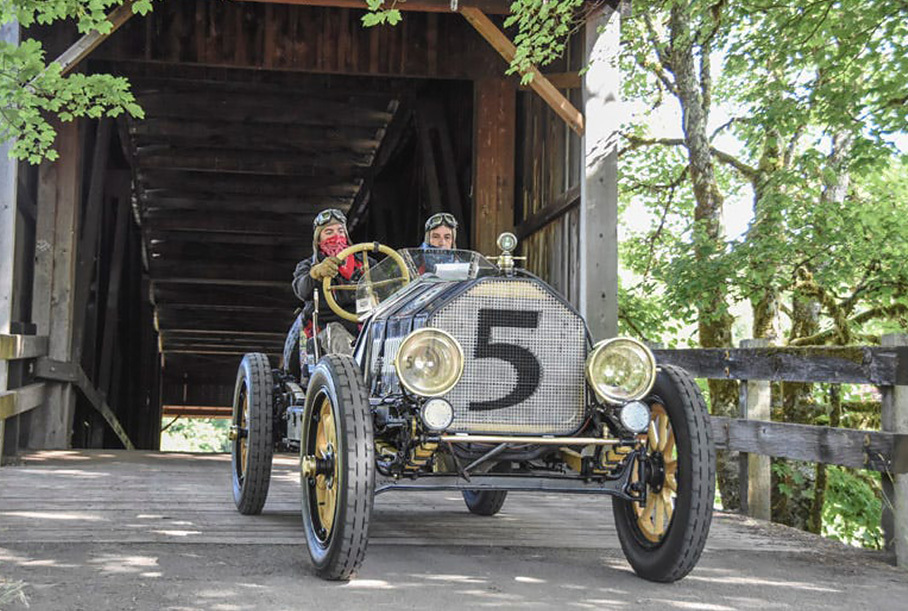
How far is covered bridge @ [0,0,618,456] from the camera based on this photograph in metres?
8.40

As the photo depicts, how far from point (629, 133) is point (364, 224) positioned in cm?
494

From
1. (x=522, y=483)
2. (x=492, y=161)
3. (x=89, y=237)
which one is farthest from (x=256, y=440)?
(x=89, y=237)

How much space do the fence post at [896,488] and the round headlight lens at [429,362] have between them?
2268 millimetres

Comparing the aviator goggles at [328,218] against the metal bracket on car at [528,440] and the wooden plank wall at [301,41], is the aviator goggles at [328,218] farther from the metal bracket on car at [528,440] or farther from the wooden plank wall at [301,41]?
the wooden plank wall at [301,41]

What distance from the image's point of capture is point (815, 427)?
5473 millimetres

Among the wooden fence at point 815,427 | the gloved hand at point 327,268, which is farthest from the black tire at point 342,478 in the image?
the wooden fence at point 815,427

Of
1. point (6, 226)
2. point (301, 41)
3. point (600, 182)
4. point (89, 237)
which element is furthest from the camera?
point (89, 237)

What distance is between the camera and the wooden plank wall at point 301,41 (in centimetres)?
1008

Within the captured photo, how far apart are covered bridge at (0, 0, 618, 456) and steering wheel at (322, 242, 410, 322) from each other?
310 centimetres

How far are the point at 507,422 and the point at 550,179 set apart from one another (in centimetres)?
592

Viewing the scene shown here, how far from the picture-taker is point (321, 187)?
1775 centimetres

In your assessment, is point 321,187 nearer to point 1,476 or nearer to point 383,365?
point 1,476

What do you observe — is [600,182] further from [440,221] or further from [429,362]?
[429,362]

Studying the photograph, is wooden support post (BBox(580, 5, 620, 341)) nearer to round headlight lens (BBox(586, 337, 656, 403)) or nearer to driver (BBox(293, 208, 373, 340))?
driver (BBox(293, 208, 373, 340))
